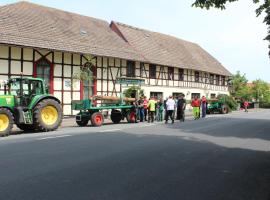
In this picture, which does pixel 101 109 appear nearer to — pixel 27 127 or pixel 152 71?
pixel 27 127

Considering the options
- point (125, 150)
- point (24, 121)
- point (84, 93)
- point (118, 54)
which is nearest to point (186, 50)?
point (118, 54)

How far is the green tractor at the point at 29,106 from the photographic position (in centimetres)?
1504

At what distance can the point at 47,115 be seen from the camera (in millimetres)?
16406

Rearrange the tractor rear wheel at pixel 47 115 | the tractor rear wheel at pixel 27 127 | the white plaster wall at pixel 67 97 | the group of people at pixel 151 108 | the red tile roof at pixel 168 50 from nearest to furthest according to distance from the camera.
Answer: the tractor rear wheel at pixel 47 115
the tractor rear wheel at pixel 27 127
the group of people at pixel 151 108
the white plaster wall at pixel 67 97
the red tile roof at pixel 168 50

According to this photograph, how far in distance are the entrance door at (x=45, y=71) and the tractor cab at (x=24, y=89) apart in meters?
7.96

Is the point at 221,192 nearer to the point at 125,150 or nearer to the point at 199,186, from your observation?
the point at 199,186

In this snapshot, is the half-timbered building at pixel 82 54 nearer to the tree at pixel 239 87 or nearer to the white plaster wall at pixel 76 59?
the white plaster wall at pixel 76 59

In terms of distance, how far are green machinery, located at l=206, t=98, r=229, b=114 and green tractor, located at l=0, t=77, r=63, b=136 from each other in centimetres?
2278

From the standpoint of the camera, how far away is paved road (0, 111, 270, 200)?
580 centimetres

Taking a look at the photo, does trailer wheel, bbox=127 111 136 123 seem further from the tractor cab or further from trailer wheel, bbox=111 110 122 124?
the tractor cab

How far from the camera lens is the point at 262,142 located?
12820mm

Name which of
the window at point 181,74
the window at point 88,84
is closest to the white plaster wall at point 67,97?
the window at point 88,84

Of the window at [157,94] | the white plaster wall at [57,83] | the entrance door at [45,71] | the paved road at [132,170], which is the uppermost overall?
the entrance door at [45,71]

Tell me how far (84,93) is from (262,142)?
17.1m
